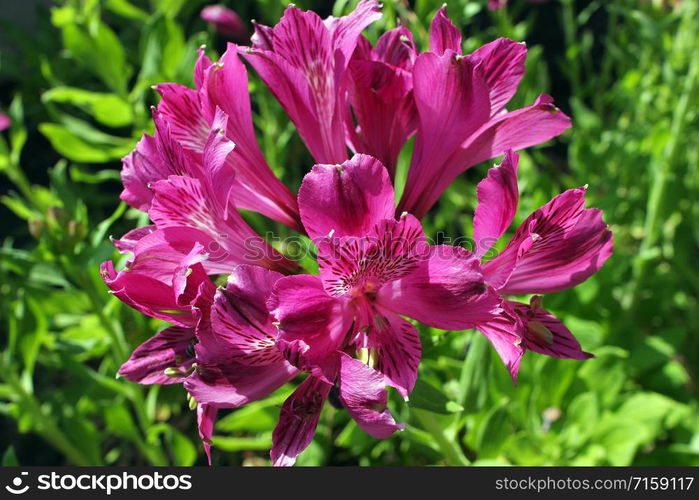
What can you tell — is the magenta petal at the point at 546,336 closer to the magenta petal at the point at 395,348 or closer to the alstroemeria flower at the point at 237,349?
the magenta petal at the point at 395,348

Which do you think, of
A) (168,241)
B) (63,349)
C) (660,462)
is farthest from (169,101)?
(660,462)

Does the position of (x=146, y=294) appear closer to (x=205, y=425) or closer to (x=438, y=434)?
(x=205, y=425)

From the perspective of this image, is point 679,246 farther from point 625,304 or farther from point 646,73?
point 646,73

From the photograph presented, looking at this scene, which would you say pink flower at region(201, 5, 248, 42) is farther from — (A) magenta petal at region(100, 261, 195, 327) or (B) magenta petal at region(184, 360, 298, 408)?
(B) magenta petal at region(184, 360, 298, 408)

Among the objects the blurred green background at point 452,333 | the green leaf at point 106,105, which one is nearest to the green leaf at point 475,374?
the blurred green background at point 452,333

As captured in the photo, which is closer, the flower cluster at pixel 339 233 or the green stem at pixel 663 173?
the flower cluster at pixel 339 233

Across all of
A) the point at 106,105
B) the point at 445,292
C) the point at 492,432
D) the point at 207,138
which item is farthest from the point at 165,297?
the point at 106,105

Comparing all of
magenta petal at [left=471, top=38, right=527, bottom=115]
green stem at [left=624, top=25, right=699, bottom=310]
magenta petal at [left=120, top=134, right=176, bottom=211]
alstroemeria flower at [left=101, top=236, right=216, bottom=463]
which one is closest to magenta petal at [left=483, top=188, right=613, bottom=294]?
magenta petal at [left=471, top=38, right=527, bottom=115]
